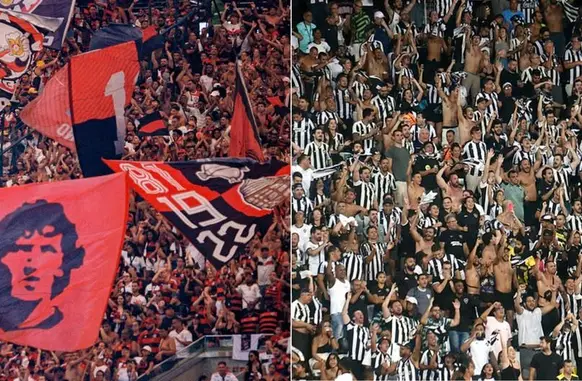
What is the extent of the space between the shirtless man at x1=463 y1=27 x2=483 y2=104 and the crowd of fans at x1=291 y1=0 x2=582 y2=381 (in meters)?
0.01

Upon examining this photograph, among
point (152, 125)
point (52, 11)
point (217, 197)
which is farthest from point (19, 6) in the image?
point (217, 197)

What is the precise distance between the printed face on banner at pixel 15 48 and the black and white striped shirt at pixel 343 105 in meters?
2.26

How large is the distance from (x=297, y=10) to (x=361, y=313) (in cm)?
225

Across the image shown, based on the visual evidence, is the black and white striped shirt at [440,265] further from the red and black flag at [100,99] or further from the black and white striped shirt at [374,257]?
the red and black flag at [100,99]

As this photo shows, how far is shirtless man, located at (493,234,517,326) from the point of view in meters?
6.56

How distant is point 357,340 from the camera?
6.47 m

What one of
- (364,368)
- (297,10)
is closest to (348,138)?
(297,10)

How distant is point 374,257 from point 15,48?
121 inches

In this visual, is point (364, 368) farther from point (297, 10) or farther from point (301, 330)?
point (297, 10)

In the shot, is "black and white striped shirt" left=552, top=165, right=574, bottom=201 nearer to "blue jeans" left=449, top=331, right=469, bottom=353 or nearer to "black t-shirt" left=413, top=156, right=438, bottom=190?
"black t-shirt" left=413, top=156, right=438, bottom=190

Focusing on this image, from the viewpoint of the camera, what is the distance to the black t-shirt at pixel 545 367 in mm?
6497

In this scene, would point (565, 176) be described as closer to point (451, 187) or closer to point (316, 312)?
point (451, 187)

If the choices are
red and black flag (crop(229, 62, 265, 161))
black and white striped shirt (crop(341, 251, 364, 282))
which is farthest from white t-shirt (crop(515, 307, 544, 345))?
red and black flag (crop(229, 62, 265, 161))

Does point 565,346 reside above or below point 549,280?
below
